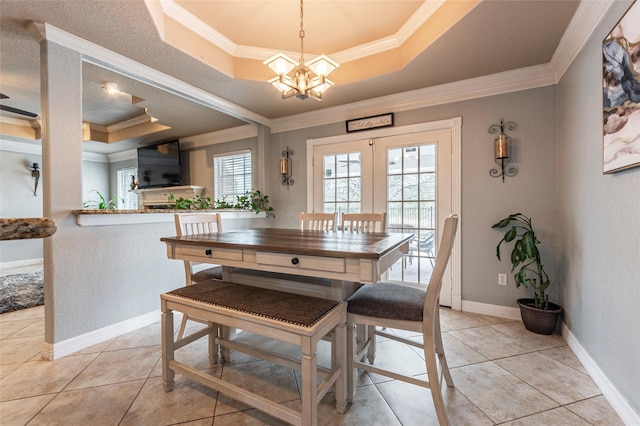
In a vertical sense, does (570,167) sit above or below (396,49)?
below

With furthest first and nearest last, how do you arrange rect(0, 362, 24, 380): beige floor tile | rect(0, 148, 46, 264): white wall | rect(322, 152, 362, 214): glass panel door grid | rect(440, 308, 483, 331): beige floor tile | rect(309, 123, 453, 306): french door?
rect(0, 148, 46, 264): white wall
rect(322, 152, 362, 214): glass panel door grid
rect(309, 123, 453, 306): french door
rect(440, 308, 483, 331): beige floor tile
rect(0, 362, 24, 380): beige floor tile

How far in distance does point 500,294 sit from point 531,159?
1.34m

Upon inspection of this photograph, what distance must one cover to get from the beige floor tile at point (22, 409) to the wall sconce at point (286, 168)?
9.86 ft

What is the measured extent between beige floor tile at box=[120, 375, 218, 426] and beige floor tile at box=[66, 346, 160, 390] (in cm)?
19

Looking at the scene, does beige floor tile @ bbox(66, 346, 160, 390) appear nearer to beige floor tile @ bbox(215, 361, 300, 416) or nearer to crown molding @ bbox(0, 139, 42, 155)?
beige floor tile @ bbox(215, 361, 300, 416)

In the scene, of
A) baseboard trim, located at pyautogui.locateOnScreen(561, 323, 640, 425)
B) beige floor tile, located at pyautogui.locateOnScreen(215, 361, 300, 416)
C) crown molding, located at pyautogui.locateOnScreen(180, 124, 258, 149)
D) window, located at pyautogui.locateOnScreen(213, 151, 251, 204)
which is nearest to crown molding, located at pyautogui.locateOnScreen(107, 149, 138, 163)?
crown molding, located at pyautogui.locateOnScreen(180, 124, 258, 149)

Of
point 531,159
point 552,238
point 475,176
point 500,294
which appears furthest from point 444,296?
point 531,159

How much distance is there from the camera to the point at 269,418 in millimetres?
1389

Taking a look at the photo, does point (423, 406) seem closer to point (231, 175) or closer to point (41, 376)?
point (41, 376)

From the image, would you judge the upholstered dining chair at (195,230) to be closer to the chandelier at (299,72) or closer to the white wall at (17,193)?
the chandelier at (299,72)

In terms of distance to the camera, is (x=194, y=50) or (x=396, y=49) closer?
(x=194, y=50)

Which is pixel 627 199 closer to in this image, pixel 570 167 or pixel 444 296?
pixel 570 167

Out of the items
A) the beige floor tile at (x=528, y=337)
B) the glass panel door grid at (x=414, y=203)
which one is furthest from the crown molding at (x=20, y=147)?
the beige floor tile at (x=528, y=337)

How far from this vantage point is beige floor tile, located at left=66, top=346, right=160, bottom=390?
5.59 feet
